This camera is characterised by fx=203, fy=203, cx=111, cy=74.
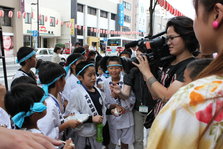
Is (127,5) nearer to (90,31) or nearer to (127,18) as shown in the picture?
(127,18)

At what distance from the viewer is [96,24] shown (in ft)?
110

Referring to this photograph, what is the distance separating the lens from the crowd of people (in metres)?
0.59

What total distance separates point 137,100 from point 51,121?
1197mm

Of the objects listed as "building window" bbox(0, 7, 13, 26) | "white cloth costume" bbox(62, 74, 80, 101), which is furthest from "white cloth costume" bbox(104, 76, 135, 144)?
"building window" bbox(0, 7, 13, 26)

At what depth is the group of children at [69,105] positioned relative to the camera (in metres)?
1.55

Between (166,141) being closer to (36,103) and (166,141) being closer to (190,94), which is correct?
(190,94)

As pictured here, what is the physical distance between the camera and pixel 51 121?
1.79 metres

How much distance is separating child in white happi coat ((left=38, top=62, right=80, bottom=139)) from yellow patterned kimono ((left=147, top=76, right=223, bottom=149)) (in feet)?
4.52

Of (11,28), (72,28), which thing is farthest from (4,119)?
(72,28)

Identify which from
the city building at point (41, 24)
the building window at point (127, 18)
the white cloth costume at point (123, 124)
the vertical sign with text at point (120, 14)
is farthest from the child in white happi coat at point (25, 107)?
the building window at point (127, 18)

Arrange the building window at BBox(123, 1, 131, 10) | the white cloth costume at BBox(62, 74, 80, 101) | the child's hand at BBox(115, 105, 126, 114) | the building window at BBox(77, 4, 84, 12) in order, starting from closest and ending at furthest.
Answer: the child's hand at BBox(115, 105, 126, 114), the white cloth costume at BBox(62, 74, 80, 101), the building window at BBox(77, 4, 84, 12), the building window at BBox(123, 1, 131, 10)

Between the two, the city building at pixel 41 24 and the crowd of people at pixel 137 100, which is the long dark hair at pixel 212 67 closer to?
the crowd of people at pixel 137 100

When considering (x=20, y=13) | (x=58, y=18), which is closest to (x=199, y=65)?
(x=20, y=13)

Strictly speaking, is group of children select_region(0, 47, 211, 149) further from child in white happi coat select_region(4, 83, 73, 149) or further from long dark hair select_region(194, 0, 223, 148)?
long dark hair select_region(194, 0, 223, 148)
